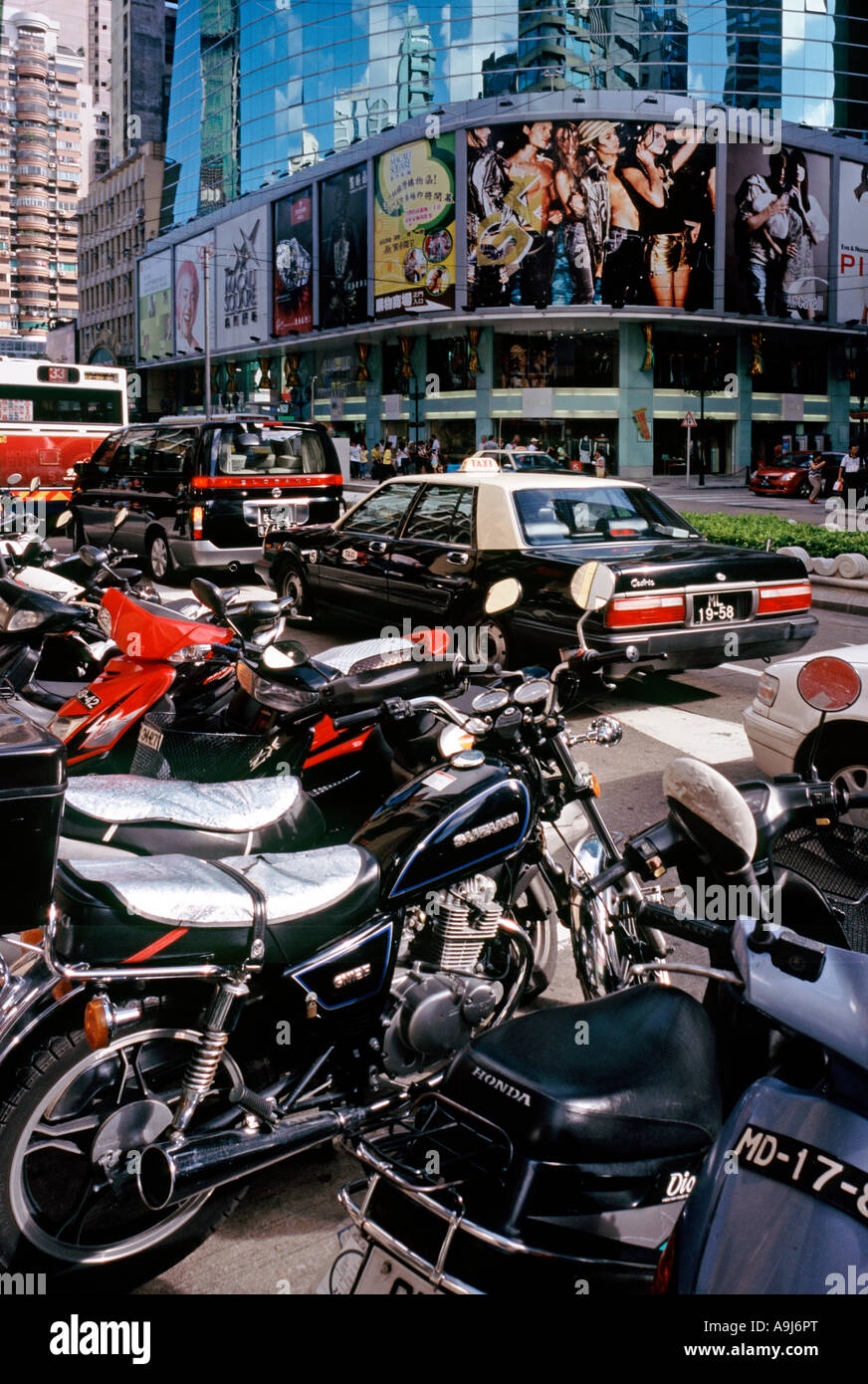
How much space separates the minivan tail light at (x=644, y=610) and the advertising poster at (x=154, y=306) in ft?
246

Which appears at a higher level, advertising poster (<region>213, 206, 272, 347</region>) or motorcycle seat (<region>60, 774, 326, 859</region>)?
advertising poster (<region>213, 206, 272, 347</region>)

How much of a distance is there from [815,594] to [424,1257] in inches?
508

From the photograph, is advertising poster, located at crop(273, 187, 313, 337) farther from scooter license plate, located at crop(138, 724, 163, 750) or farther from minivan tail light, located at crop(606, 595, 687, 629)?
scooter license plate, located at crop(138, 724, 163, 750)

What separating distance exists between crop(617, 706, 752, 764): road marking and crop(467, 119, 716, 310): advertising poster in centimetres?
3948

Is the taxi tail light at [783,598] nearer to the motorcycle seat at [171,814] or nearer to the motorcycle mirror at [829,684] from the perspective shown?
the motorcycle seat at [171,814]

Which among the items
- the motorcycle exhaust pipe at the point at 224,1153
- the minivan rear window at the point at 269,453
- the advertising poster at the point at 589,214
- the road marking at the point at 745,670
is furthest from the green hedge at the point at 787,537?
the advertising poster at the point at 589,214

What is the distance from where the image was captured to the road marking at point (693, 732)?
7078mm

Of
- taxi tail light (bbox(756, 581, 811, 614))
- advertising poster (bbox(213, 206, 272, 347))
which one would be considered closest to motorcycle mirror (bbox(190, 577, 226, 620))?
taxi tail light (bbox(756, 581, 811, 614))

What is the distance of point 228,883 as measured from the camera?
2.68 meters

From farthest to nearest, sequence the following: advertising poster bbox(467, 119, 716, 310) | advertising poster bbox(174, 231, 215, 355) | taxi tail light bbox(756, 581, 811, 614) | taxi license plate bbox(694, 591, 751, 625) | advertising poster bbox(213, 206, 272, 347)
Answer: advertising poster bbox(174, 231, 215, 355) → advertising poster bbox(213, 206, 272, 347) → advertising poster bbox(467, 119, 716, 310) → taxi tail light bbox(756, 581, 811, 614) → taxi license plate bbox(694, 591, 751, 625)

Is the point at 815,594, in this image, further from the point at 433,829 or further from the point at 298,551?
the point at 433,829

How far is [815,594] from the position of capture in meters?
13.9

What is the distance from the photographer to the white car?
514 centimetres

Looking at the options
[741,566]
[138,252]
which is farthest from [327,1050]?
[138,252]
